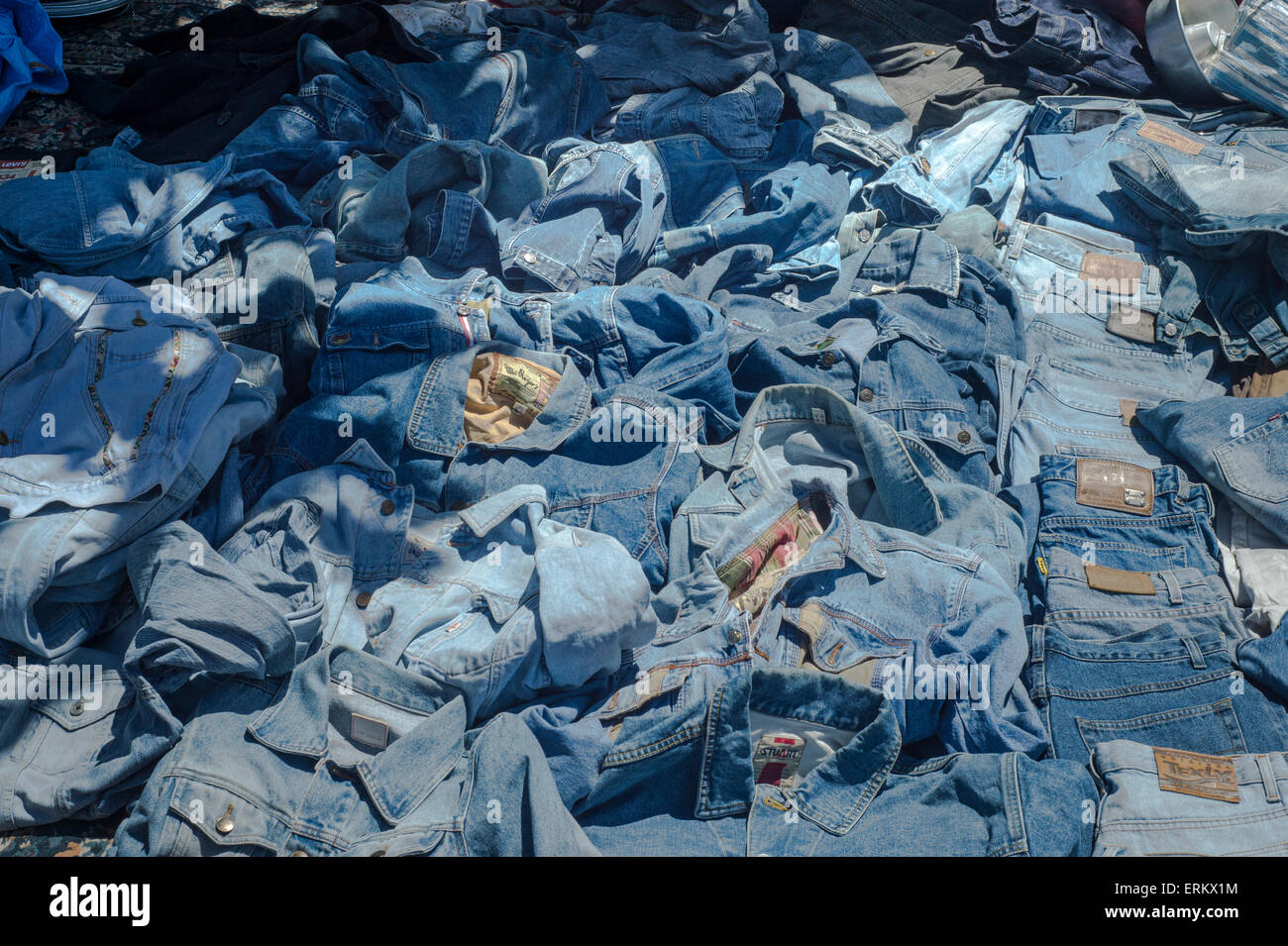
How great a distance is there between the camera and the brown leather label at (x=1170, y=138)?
375 cm

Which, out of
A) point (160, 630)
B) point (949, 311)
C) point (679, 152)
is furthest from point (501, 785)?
point (679, 152)

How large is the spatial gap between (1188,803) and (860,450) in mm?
1225

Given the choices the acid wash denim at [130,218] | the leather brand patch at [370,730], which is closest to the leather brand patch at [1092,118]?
Answer: the acid wash denim at [130,218]

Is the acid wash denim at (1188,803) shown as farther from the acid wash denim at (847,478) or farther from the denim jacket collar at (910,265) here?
the denim jacket collar at (910,265)

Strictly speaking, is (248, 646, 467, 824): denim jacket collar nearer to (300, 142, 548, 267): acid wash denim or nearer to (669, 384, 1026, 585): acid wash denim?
(669, 384, 1026, 585): acid wash denim

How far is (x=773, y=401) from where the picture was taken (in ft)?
9.66

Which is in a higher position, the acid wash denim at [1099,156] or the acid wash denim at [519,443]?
the acid wash denim at [1099,156]

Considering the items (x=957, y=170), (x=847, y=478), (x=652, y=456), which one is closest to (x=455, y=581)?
(x=652, y=456)

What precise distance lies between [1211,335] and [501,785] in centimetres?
285

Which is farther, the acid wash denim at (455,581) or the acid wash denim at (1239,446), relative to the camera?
the acid wash denim at (1239,446)

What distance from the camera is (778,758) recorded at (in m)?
2.35

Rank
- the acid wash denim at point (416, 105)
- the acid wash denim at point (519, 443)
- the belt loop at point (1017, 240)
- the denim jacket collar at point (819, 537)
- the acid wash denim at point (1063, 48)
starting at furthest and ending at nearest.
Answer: the acid wash denim at point (1063, 48)
the belt loop at point (1017, 240)
the acid wash denim at point (416, 105)
the acid wash denim at point (519, 443)
the denim jacket collar at point (819, 537)

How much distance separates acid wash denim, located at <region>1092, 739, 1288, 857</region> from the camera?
2168mm


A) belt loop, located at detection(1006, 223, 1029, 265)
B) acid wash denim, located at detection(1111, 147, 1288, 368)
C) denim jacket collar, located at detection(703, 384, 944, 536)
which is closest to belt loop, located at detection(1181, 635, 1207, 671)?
denim jacket collar, located at detection(703, 384, 944, 536)
